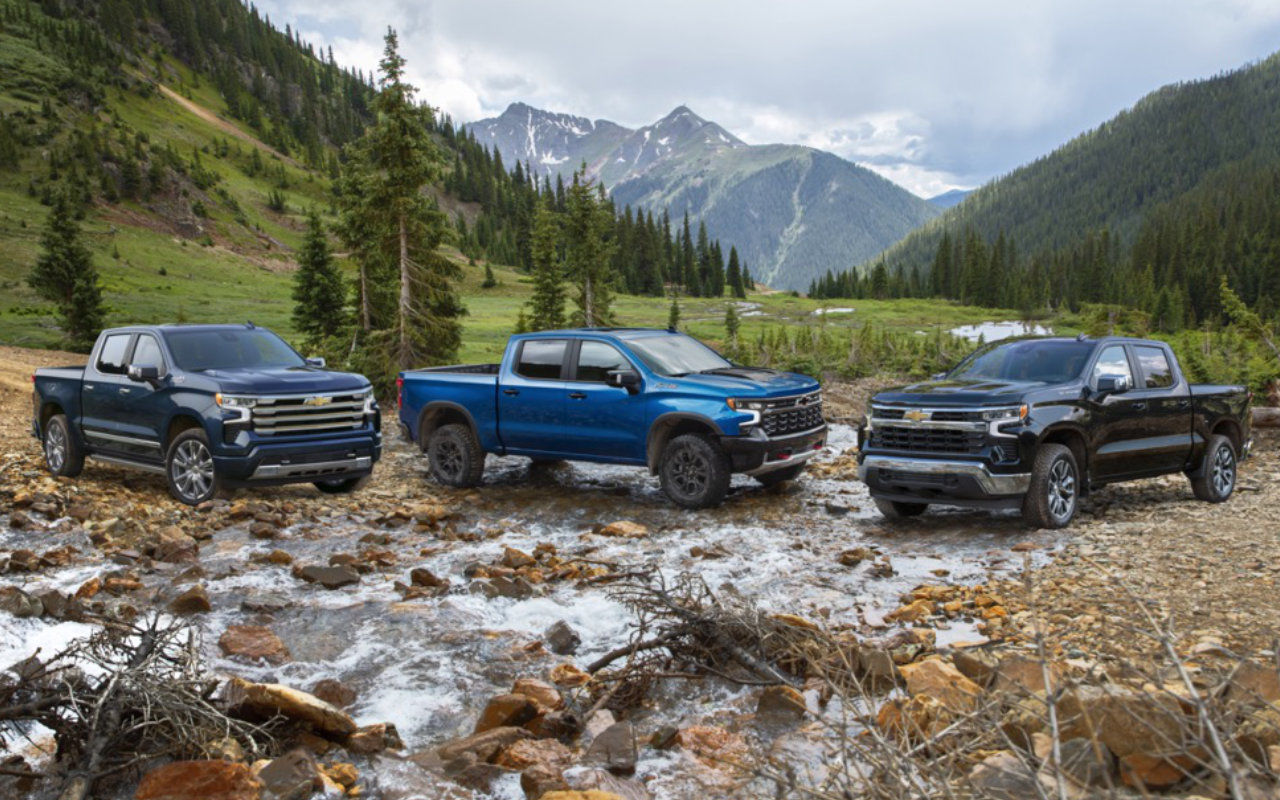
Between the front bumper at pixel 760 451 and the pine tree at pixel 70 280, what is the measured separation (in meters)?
35.0

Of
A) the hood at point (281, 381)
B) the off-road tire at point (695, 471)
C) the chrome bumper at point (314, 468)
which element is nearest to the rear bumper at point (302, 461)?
the chrome bumper at point (314, 468)

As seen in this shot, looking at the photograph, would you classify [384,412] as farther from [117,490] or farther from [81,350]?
[81,350]

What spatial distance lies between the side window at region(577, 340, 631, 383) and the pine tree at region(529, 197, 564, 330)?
25512 mm

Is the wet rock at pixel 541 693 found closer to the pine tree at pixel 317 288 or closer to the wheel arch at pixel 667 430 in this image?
the wheel arch at pixel 667 430

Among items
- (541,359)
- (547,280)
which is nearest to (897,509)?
(541,359)

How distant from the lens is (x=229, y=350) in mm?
11102

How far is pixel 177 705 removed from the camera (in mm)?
3785

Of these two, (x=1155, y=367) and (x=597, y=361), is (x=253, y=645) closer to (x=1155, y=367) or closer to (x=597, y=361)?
(x=597, y=361)

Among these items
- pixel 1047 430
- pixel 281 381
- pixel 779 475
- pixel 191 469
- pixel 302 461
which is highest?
pixel 281 381

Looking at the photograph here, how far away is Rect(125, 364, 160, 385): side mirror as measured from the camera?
1017 cm

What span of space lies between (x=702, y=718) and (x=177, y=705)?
2.56 m

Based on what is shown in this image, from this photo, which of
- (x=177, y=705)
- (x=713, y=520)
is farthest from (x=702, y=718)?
(x=713, y=520)

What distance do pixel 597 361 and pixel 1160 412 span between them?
6659mm

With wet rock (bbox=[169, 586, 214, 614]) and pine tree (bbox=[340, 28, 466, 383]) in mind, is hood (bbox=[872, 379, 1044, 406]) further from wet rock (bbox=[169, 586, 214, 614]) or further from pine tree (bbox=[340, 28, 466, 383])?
pine tree (bbox=[340, 28, 466, 383])
